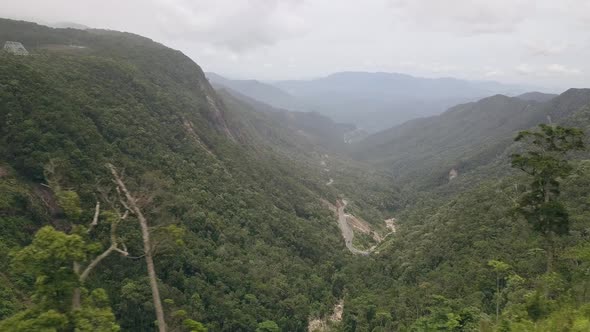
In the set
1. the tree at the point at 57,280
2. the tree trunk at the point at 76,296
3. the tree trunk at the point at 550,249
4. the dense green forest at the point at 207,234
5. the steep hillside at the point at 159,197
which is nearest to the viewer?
the tree at the point at 57,280

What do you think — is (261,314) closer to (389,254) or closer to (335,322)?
(335,322)

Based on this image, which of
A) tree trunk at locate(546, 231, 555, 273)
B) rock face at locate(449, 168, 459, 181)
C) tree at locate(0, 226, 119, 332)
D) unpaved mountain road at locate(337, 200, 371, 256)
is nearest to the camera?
tree at locate(0, 226, 119, 332)

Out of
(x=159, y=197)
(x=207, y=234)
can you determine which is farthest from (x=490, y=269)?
(x=159, y=197)

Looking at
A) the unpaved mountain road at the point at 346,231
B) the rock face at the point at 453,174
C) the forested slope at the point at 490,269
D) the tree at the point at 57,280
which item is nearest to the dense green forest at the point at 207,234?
the tree at the point at 57,280

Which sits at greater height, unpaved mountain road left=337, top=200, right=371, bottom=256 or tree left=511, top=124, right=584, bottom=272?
tree left=511, top=124, right=584, bottom=272

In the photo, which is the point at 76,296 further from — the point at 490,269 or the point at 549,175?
the point at 490,269

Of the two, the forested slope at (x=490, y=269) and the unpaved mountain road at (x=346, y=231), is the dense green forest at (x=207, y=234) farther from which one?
the unpaved mountain road at (x=346, y=231)

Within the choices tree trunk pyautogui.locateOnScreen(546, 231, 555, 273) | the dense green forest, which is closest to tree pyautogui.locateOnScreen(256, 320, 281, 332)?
the dense green forest

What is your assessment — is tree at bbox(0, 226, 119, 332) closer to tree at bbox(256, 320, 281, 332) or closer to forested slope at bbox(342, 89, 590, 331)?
forested slope at bbox(342, 89, 590, 331)
